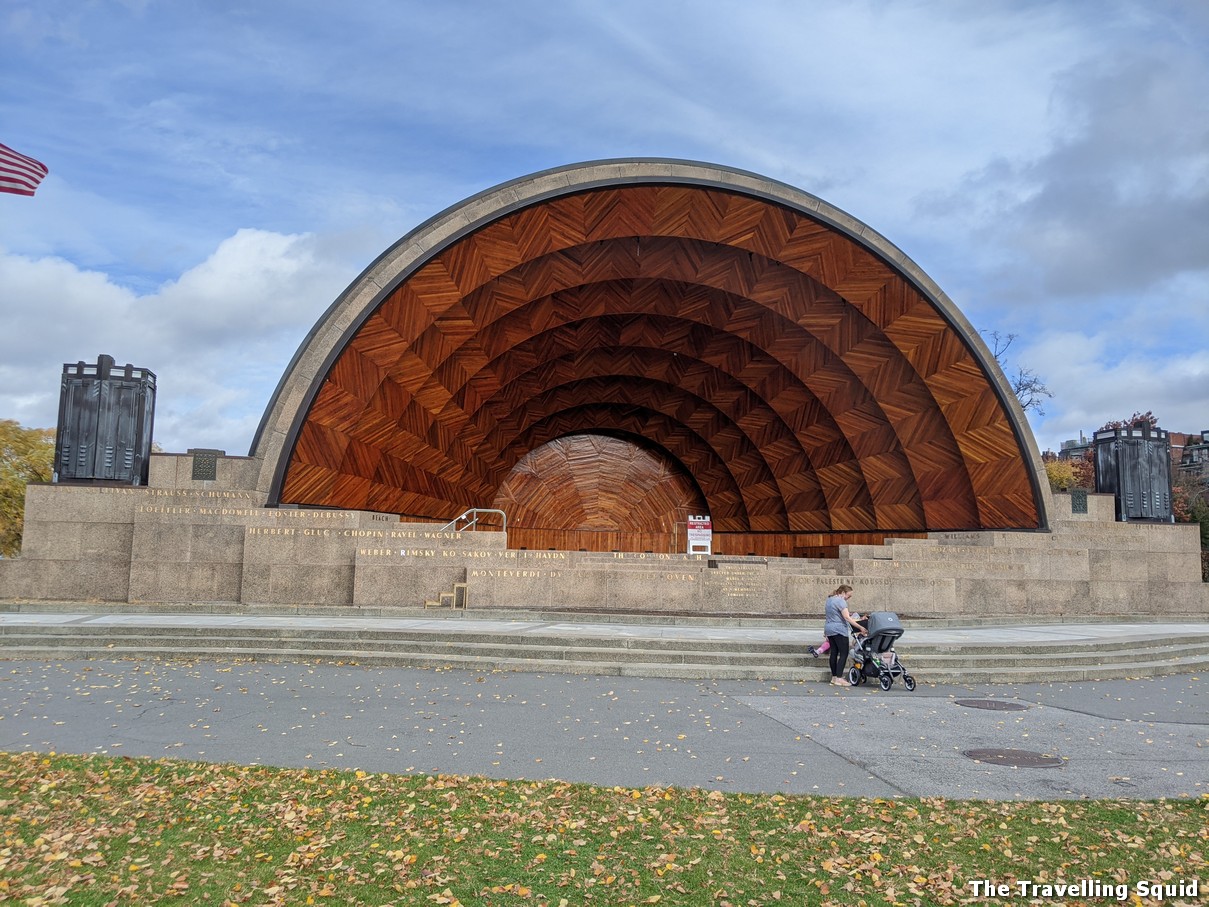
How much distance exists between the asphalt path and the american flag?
5.96m

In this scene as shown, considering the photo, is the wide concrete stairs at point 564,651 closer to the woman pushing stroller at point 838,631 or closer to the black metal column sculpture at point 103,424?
the woman pushing stroller at point 838,631

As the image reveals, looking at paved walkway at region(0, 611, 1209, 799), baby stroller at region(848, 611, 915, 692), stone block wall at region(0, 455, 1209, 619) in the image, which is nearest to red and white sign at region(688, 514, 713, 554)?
stone block wall at region(0, 455, 1209, 619)

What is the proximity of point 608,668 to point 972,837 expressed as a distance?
7262 millimetres

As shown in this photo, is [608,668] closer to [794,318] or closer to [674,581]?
[674,581]

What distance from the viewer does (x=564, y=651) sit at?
1295 cm

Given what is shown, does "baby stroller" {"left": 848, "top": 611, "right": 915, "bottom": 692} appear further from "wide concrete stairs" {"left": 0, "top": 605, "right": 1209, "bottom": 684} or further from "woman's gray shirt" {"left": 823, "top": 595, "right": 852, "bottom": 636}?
"wide concrete stairs" {"left": 0, "top": 605, "right": 1209, "bottom": 684}

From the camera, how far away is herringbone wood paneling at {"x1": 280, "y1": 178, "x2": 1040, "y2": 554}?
26.5 m

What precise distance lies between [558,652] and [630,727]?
13.6 ft

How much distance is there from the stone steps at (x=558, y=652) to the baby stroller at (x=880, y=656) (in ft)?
2.11

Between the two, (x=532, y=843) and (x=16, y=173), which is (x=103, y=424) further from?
(x=532, y=843)

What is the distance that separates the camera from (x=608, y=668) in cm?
1251

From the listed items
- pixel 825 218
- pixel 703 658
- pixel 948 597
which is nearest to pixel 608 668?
pixel 703 658

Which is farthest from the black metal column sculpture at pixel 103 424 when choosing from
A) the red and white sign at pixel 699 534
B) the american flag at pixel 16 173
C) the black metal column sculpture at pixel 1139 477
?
the black metal column sculpture at pixel 1139 477

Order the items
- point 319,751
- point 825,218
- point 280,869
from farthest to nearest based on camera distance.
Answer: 1. point 825,218
2. point 319,751
3. point 280,869
